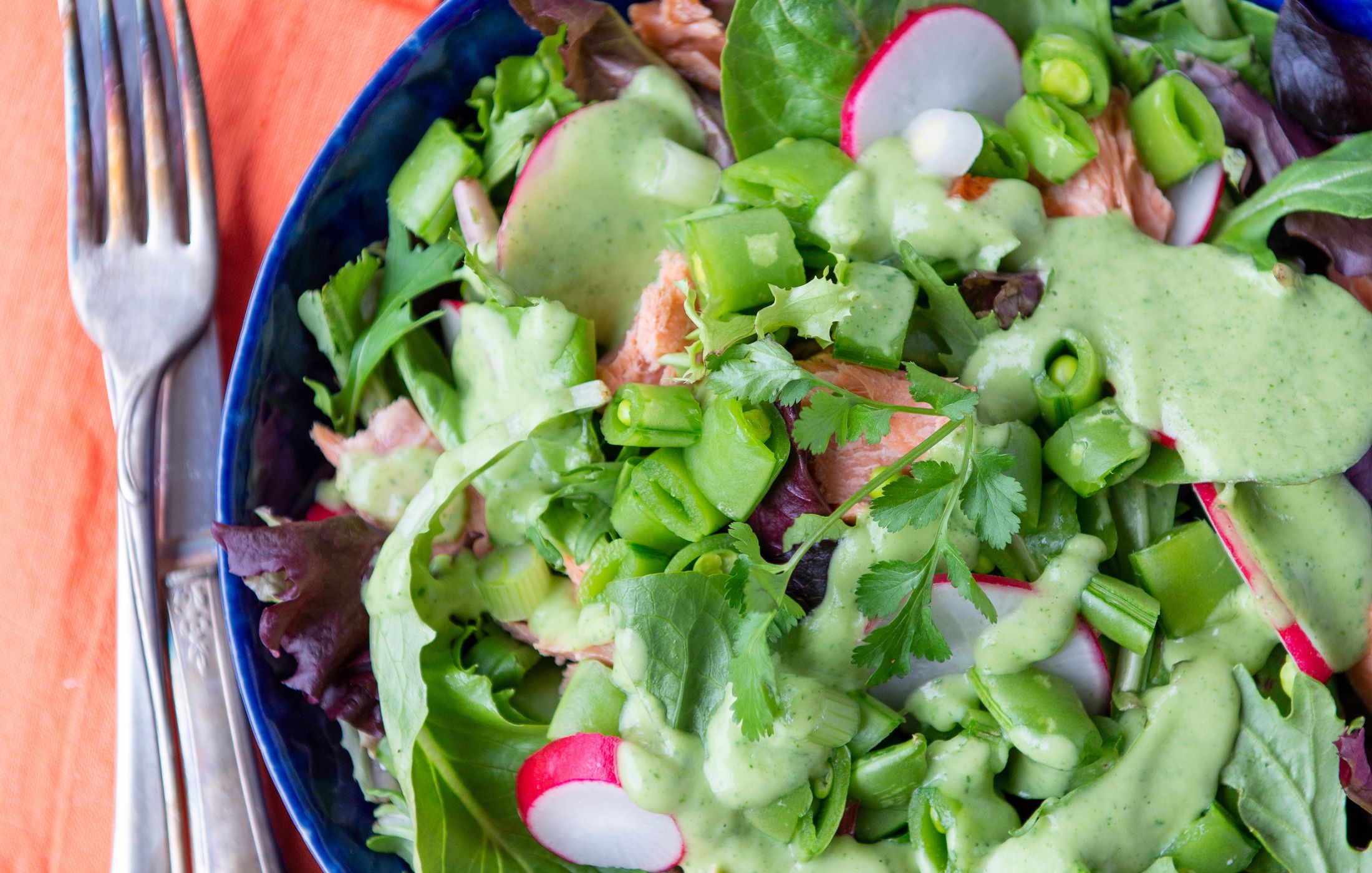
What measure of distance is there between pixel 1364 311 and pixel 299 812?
239 centimetres

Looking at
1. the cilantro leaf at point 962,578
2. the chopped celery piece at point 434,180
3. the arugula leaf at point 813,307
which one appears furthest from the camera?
the chopped celery piece at point 434,180

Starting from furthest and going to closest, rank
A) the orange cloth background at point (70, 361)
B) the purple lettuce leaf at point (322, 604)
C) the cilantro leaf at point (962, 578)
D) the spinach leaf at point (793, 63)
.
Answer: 1. the orange cloth background at point (70, 361)
2. the spinach leaf at point (793, 63)
3. the purple lettuce leaf at point (322, 604)
4. the cilantro leaf at point (962, 578)

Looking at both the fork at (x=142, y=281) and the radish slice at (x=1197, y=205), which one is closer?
the radish slice at (x=1197, y=205)

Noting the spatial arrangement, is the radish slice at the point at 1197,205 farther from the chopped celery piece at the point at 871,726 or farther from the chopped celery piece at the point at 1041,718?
the chopped celery piece at the point at 871,726

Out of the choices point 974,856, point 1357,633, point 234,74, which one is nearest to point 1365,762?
point 1357,633

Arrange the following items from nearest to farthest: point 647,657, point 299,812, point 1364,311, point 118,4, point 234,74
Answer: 1. point 647,657
2. point 1364,311
3. point 299,812
4. point 118,4
5. point 234,74

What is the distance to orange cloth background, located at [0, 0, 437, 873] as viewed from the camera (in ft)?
8.43

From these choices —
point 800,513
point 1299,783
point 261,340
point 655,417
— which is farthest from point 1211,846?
point 261,340

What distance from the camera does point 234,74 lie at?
8.70ft

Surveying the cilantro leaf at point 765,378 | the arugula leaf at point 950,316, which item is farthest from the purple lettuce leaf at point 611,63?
the cilantro leaf at point 765,378

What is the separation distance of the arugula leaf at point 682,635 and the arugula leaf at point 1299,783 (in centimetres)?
100

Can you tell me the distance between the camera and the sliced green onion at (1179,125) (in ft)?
6.86

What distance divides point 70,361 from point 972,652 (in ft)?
7.73

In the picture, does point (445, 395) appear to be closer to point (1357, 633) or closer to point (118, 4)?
point (118, 4)
